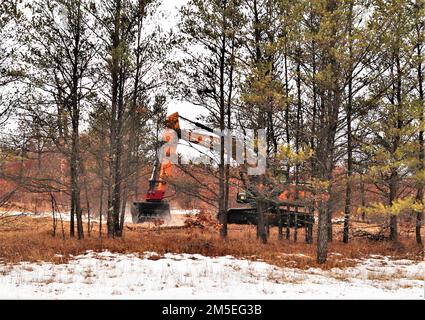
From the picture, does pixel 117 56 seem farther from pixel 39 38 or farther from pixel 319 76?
pixel 319 76

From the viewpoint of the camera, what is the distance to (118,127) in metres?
13.3

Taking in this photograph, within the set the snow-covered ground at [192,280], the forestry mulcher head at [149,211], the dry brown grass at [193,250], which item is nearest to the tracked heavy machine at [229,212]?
the forestry mulcher head at [149,211]

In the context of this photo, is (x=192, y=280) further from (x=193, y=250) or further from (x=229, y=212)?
(x=229, y=212)

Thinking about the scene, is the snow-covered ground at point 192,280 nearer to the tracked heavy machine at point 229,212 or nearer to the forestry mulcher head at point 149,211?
the tracked heavy machine at point 229,212

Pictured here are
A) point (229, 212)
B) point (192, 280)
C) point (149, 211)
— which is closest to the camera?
point (192, 280)

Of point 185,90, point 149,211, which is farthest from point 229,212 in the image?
point 185,90

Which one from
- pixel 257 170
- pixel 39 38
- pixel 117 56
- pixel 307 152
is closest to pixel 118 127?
pixel 117 56

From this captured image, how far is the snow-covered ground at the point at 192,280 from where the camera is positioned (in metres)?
6.43

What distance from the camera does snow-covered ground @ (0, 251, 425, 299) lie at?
643 centimetres

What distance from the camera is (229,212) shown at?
21.2 metres

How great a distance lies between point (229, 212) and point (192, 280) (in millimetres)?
13729

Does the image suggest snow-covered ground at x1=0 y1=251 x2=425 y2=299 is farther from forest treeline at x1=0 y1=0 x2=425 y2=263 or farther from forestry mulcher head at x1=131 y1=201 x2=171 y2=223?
forestry mulcher head at x1=131 y1=201 x2=171 y2=223

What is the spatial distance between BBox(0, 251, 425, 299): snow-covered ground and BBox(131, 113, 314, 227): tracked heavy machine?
2.19m
